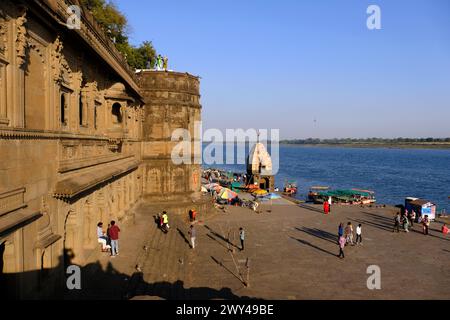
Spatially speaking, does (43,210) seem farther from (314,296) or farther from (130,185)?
(130,185)

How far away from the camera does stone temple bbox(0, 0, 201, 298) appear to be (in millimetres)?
7914

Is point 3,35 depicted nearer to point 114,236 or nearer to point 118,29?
point 114,236

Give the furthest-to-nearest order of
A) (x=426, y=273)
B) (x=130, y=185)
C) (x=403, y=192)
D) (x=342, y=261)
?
1. (x=403, y=192)
2. (x=130, y=185)
3. (x=342, y=261)
4. (x=426, y=273)

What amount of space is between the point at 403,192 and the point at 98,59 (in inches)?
2719

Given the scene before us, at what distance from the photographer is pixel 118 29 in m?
35.5

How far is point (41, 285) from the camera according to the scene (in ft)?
31.1

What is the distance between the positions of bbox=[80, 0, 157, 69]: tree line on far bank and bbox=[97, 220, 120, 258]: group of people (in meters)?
18.8

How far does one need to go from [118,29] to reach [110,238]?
2583 centimetres

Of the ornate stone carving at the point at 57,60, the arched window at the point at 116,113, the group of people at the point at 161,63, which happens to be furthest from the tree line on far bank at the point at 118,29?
the ornate stone carving at the point at 57,60

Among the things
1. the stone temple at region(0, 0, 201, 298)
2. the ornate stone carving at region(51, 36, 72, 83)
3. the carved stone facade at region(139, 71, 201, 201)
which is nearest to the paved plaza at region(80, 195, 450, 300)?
the stone temple at region(0, 0, 201, 298)

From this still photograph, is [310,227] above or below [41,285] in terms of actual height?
below

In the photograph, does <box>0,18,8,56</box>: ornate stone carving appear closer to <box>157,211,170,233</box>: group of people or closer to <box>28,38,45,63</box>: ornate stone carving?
<box>28,38,45,63</box>: ornate stone carving

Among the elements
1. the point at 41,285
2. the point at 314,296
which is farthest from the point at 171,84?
the point at 41,285

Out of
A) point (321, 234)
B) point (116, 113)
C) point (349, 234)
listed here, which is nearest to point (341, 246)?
point (349, 234)
